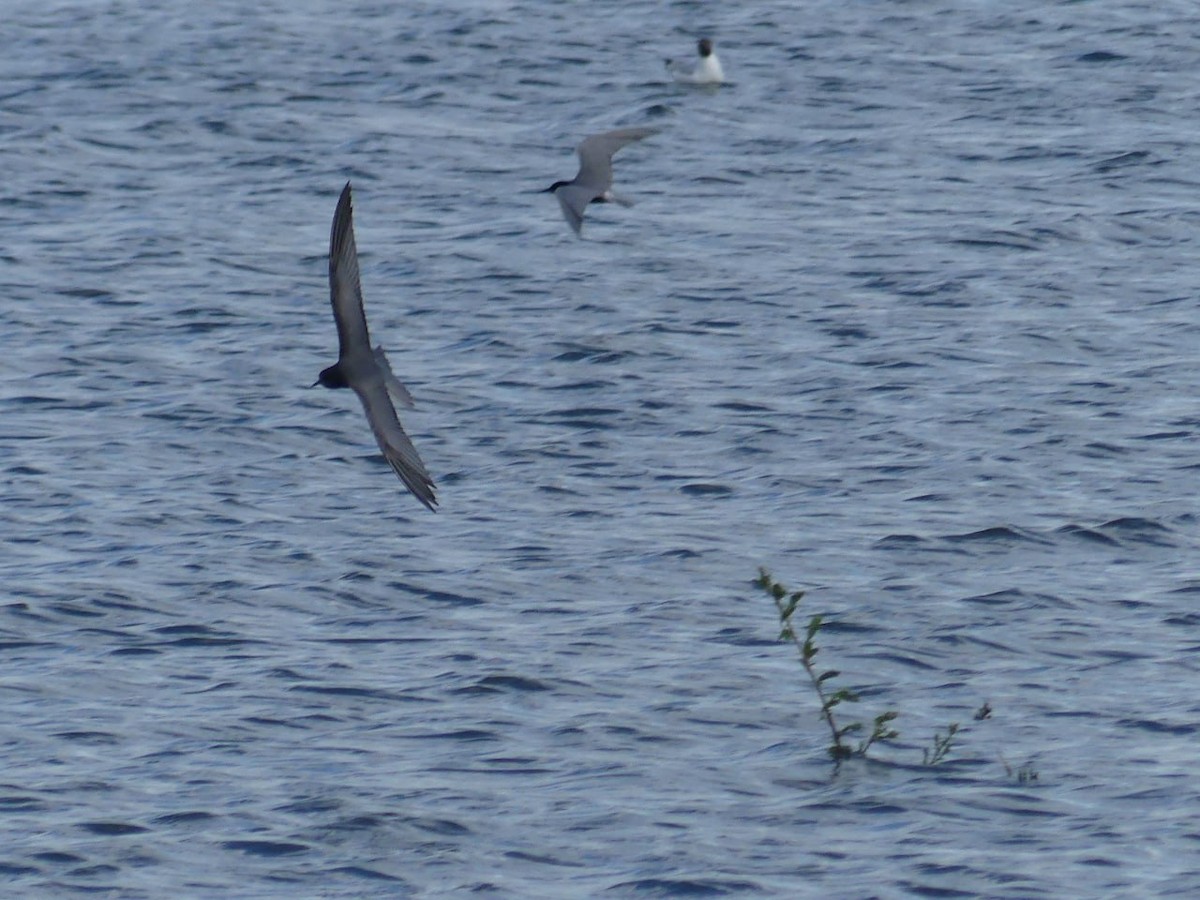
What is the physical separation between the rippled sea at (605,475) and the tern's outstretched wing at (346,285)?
1.70 meters

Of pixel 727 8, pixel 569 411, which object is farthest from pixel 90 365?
pixel 727 8

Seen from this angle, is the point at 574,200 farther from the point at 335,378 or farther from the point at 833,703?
the point at 833,703

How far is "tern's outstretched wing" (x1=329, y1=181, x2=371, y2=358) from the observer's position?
30.0ft

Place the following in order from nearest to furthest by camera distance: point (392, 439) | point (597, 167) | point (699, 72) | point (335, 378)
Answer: point (392, 439)
point (335, 378)
point (597, 167)
point (699, 72)

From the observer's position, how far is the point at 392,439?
9227mm

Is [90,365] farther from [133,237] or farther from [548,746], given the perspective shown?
[548,746]

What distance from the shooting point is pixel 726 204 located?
19.7m

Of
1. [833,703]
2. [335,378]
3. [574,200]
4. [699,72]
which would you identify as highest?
[335,378]

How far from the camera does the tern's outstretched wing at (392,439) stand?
8883 millimetres

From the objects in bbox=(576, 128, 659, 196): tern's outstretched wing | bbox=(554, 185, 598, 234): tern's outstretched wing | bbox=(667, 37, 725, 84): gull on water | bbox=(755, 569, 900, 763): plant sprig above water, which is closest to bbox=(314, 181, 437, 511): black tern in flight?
bbox=(755, 569, 900, 763): plant sprig above water

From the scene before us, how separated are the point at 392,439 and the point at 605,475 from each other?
4382 millimetres

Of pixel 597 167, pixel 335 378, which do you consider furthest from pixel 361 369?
pixel 597 167

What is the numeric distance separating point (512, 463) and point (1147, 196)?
307 inches

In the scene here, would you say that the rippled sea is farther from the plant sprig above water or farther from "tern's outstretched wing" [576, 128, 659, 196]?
"tern's outstretched wing" [576, 128, 659, 196]
